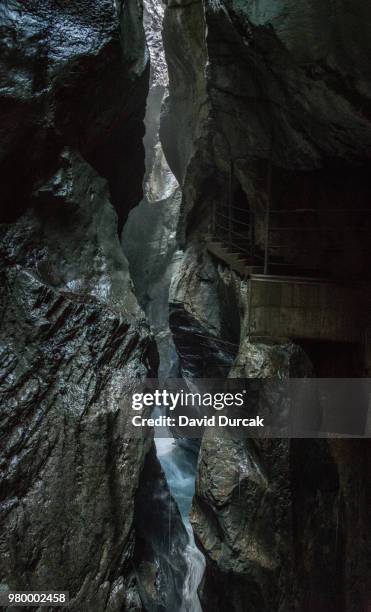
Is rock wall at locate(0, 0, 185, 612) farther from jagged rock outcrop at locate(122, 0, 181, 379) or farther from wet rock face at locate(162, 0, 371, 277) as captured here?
jagged rock outcrop at locate(122, 0, 181, 379)

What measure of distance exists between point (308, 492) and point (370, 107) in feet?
17.4

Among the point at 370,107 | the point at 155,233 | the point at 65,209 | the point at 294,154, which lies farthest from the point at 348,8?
the point at 155,233

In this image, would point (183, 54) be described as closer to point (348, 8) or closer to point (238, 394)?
point (348, 8)

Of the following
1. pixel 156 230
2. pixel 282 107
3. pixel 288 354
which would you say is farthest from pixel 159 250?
pixel 288 354

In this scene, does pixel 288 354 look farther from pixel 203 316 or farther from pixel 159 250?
pixel 159 250

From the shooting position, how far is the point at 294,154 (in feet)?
23.6

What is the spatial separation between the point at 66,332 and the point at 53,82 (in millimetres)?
3670

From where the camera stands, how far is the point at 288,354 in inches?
264

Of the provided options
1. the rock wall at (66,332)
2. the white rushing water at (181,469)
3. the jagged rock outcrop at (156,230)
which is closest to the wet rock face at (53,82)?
the rock wall at (66,332)

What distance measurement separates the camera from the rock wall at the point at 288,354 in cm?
518

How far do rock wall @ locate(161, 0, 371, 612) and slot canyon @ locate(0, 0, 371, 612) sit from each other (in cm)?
3

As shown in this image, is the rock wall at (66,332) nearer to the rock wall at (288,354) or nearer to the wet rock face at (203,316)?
the rock wall at (288,354)

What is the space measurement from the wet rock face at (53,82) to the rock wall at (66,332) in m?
0.02

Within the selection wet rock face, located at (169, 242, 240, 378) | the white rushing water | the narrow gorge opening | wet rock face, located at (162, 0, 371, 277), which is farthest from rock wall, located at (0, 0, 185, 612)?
the narrow gorge opening
